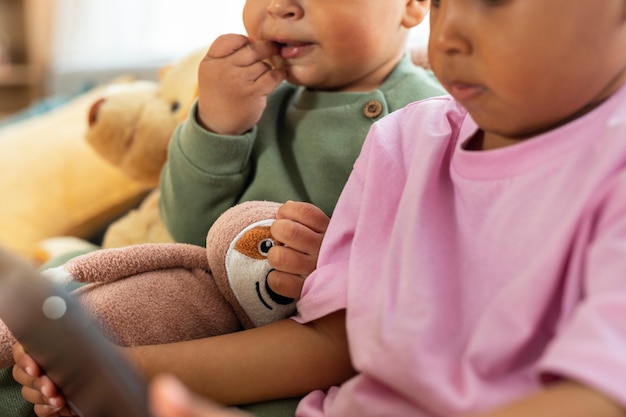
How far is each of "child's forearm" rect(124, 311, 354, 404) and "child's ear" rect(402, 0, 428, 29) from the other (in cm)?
45

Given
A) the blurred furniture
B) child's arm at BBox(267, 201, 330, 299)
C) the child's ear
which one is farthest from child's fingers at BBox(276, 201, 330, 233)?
the blurred furniture

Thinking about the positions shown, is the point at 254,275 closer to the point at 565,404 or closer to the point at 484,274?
the point at 484,274

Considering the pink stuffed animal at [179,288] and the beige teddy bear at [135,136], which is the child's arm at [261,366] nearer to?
the pink stuffed animal at [179,288]

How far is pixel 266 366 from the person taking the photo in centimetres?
75

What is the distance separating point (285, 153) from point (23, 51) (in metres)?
3.42

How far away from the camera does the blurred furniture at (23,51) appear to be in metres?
3.70

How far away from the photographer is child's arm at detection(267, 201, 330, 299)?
0.79m

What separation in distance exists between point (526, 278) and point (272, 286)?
0.32 m

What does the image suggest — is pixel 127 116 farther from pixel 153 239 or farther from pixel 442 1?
pixel 442 1

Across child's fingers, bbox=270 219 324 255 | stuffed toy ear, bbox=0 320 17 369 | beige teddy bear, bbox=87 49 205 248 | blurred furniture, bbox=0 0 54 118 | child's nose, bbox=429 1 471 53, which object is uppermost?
child's nose, bbox=429 1 471 53

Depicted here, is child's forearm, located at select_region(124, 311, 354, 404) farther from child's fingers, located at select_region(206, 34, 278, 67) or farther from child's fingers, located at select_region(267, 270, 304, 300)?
child's fingers, located at select_region(206, 34, 278, 67)

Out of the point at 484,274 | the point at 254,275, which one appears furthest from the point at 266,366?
the point at 484,274

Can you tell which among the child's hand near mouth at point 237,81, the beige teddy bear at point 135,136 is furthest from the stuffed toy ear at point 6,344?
the beige teddy bear at point 135,136

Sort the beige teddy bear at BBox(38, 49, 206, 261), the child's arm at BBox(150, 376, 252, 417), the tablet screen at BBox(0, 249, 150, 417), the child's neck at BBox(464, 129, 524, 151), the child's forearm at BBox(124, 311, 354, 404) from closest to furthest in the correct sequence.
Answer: the child's arm at BBox(150, 376, 252, 417) < the tablet screen at BBox(0, 249, 150, 417) < the child's neck at BBox(464, 129, 524, 151) < the child's forearm at BBox(124, 311, 354, 404) < the beige teddy bear at BBox(38, 49, 206, 261)
